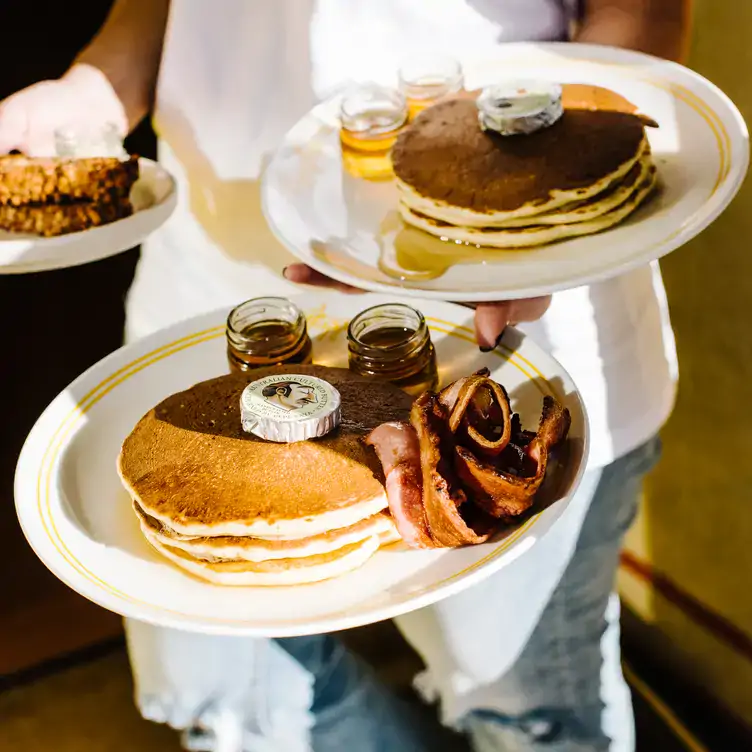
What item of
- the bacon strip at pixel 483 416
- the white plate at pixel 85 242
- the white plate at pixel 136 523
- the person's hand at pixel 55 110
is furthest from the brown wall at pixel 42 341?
the bacon strip at pixel 483 416

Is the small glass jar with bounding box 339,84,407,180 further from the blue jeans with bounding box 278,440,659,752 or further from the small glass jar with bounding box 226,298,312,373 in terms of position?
the blue jeans with bounding box 278,440,659,752

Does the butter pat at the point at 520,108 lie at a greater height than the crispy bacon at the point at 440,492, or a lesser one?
greater

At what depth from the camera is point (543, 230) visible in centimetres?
90

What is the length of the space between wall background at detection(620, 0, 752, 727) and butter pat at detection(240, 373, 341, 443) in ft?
3.02

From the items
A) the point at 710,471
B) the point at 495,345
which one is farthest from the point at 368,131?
the point at 710,471

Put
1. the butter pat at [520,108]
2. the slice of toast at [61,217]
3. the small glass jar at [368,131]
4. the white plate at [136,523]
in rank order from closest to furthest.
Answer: the white plate at [136,523] < the butter pat at [520,108] < the small glass jar at [368,131] < the slice of toast at [61,217]

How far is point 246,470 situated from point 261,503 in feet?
0.12

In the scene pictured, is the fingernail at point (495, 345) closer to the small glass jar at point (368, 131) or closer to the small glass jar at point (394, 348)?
the small glass jar at point (394, 348)

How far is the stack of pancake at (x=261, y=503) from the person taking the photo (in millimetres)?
685

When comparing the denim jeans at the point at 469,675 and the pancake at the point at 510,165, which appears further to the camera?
the denim jeans at the point at 469,675

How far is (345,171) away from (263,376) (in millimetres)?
338

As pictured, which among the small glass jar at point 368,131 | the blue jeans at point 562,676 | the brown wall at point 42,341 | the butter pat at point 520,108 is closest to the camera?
the butter pat at point 520,108

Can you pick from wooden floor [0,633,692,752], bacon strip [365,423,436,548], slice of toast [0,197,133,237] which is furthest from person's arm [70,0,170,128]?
wooden floor [0,633,692,752]

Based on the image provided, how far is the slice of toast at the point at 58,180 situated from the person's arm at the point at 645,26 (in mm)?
627
